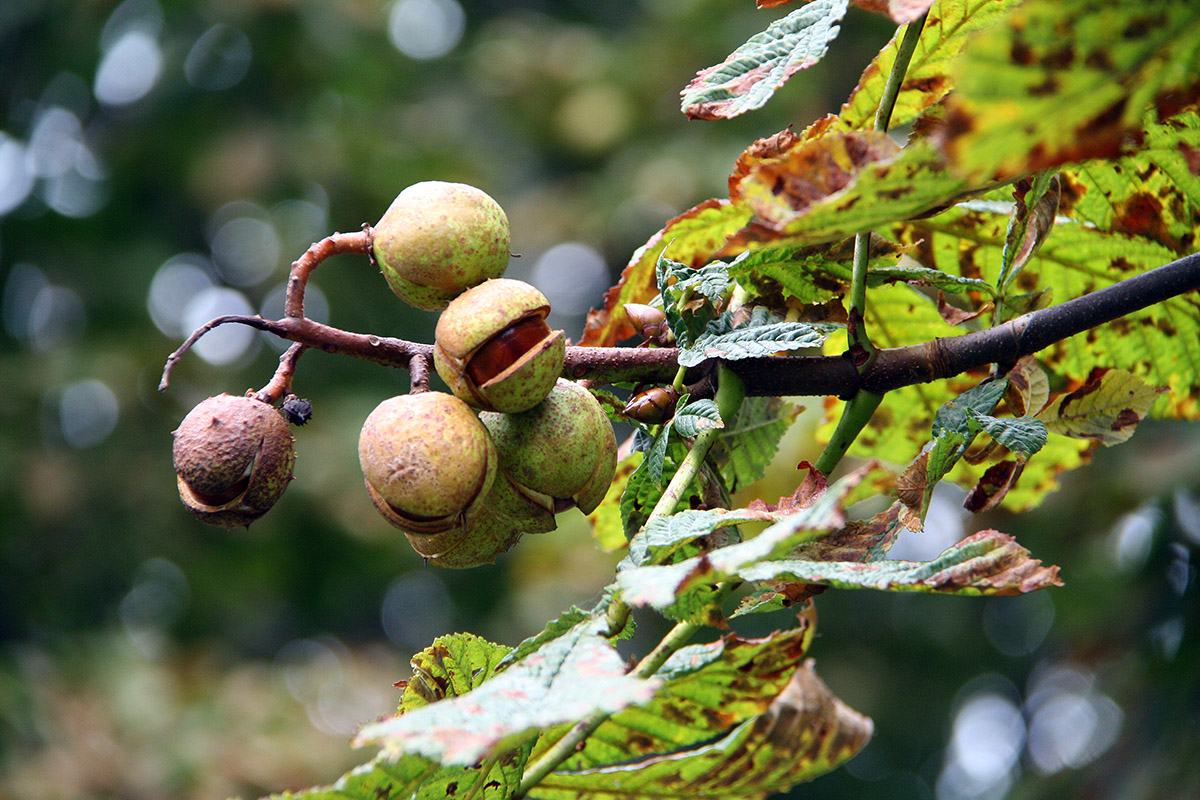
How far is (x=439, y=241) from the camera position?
1.19 m

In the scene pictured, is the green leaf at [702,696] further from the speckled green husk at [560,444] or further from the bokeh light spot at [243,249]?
the bokeh light spot at [243,249]

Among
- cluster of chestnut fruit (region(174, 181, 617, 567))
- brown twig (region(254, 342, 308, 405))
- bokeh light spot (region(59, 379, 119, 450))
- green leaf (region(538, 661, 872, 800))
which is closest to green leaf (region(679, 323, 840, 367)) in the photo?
cluster of chestnut fruit (region(174, 181, 617, 567))

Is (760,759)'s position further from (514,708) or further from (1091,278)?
(1091,278)

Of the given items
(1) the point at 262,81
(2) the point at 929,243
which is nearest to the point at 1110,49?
(2) the point at 929,243

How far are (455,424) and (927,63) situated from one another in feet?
2.54

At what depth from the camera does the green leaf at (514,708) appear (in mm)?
757

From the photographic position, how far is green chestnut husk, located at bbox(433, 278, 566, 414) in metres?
1.14

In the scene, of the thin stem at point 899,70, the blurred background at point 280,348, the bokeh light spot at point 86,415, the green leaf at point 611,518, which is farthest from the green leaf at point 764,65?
the bokeh light spot at point 86,415

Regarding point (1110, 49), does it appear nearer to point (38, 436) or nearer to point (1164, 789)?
point (1164, 789)

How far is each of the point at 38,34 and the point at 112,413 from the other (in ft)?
13.0

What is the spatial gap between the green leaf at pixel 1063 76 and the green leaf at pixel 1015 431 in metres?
0.43

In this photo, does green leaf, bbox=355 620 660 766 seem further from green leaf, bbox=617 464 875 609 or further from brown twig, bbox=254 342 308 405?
brown twig, bbox=254 342 308 405

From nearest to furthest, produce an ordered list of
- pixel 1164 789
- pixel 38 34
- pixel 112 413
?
pixel 1164 789, pixel 112 413, pixel 38 34

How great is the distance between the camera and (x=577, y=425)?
118cm
